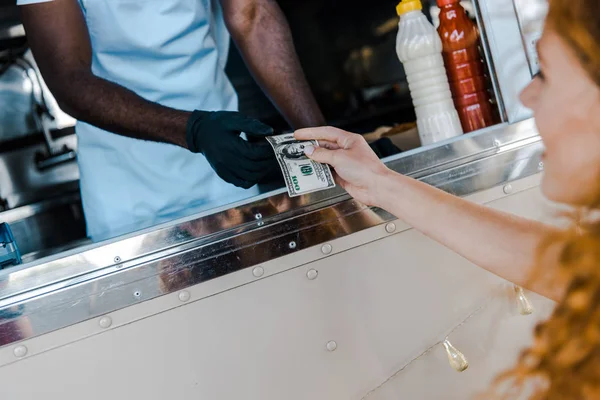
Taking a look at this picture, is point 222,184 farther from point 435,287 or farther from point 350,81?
point 350,81

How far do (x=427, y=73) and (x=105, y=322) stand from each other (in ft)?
2.84

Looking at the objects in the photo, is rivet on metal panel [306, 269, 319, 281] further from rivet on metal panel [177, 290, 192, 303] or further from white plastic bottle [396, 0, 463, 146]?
white plastic bottle [396, 0, 463, 146]

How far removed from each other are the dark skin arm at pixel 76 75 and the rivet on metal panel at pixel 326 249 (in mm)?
436

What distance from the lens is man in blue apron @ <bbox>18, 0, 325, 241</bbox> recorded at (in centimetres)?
149

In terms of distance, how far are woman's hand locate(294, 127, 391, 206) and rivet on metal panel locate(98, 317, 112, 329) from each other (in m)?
0.45

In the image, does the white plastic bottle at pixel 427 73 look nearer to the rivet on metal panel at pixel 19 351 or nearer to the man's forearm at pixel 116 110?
the man's forearm at pixel 116 110

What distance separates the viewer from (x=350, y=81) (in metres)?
3.11

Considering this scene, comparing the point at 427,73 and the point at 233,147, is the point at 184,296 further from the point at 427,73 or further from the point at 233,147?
the point at 427,73

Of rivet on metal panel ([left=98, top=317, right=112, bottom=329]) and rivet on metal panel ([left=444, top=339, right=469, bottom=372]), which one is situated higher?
rivet on metal panel ([left=98, top=317, right=112, bottom=329])

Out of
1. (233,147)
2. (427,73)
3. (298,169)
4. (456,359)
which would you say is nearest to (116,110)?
(233,147)

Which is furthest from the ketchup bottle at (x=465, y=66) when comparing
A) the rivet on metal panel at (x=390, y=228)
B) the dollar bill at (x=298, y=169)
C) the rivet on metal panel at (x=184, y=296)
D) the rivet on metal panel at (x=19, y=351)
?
the rivet on metal panel at (x=19, y=351)

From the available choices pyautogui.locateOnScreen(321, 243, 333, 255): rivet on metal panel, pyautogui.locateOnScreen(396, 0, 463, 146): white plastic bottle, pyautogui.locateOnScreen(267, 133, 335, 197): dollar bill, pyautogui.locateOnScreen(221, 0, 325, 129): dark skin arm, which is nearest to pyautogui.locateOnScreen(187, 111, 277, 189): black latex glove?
pyautogui.locateOnScreen(267, 133, 335, 197): dollar bill

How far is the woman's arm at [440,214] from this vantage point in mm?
1189

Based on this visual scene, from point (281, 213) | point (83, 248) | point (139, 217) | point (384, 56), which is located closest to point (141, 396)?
point (83, 248)
